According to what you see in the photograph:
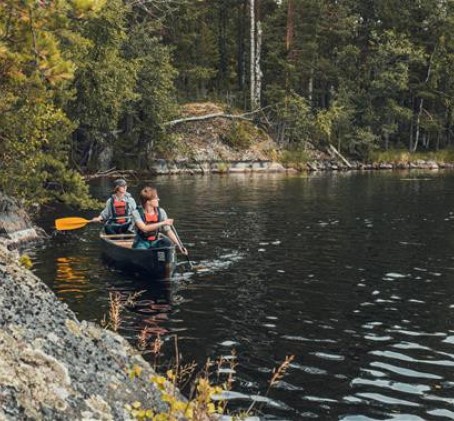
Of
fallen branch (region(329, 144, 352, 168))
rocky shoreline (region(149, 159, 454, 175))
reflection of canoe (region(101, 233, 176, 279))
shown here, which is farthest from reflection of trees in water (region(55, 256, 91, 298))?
fallen branch (region(329, 144, 352, 168))

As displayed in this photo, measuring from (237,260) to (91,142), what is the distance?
31.2 meters

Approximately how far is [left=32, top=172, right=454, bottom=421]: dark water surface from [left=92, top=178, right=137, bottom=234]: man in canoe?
1.16m

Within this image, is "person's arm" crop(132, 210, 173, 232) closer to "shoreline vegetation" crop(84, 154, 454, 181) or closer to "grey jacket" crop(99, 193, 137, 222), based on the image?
"grey jacket" crop(99, 193, 137, 222)

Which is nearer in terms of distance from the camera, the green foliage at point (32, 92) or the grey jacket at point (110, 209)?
the green foliage at point (32, 92)

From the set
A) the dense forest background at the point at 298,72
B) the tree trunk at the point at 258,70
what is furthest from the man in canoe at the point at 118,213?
the tree trunk at the point at 258,70

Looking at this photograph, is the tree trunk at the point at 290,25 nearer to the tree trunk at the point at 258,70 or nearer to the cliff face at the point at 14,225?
the tree trunk at the point at 258,70

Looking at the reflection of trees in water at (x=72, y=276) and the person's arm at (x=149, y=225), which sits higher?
the person's arm at (x=149, y=225)

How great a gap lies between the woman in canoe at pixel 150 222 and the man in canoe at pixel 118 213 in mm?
3268

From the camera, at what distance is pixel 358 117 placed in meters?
68.5

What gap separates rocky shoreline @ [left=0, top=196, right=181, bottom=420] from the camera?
14.0 feet

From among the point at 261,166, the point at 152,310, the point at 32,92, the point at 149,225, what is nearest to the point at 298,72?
the point at 261,166

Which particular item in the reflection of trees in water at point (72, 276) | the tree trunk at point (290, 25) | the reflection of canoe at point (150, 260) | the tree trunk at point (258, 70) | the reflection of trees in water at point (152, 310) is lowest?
the reflection of trees in water at point (152, 310)

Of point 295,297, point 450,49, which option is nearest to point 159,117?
point 295,297

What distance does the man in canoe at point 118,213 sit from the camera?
1886 cm
